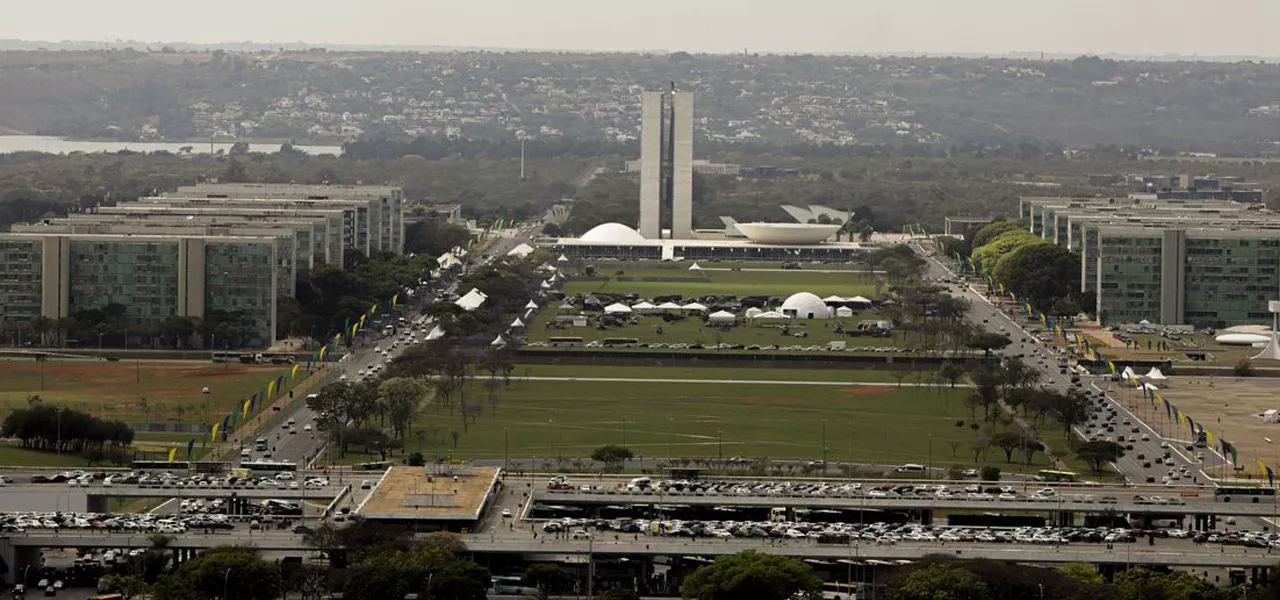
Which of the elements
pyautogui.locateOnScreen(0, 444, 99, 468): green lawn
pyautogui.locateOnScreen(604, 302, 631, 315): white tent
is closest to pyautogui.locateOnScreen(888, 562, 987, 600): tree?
pyautogui.locateOnScreen(0, 444, 99, 468): green lawn

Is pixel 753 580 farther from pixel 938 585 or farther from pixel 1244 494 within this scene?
pixel 1244 494

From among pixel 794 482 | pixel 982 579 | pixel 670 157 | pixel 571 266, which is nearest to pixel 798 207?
pixel 670 157

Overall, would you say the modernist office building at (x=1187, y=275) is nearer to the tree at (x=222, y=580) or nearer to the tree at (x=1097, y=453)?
the tree at (x=1097, y=453)

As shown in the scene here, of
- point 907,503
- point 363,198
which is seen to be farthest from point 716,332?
point 907,503

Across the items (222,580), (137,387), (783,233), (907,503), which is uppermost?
(783,233)

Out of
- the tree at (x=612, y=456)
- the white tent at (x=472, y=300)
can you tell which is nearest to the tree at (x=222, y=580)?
the tree at (x=612, y=456)

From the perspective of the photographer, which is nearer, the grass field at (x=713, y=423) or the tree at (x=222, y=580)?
the tree at (x=222, y=580)
